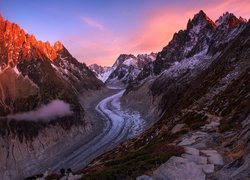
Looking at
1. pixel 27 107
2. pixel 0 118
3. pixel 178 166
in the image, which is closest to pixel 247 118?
pixel 178 166

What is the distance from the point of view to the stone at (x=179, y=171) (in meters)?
22.9

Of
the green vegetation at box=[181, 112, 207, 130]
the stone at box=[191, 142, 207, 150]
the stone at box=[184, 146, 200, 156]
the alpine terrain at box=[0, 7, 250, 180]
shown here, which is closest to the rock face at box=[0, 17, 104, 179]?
the alpine terrain at box=[0, 7, 250, 180]

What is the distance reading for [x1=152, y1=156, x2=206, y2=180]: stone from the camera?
22.9m

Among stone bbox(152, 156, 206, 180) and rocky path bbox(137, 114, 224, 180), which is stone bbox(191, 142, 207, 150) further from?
stone bbox(152, 156, 206, 180)

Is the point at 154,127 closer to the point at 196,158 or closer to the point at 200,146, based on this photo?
the point at 200,146

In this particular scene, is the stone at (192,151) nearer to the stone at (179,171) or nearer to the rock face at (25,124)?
the stone at (179,171)

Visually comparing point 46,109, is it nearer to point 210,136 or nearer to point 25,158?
point 25,158

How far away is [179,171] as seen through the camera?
23.6 meters

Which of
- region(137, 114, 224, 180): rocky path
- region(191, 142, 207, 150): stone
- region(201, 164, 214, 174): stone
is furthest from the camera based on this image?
region(191, 142, 207, 150): stone

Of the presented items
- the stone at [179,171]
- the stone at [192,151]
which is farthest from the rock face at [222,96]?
the stone at [192,151]

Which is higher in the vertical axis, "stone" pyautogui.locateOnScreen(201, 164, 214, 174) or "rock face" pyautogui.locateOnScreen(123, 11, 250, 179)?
"rock face" pyautogui.locateOnScreen(123, 11, 250, 179)

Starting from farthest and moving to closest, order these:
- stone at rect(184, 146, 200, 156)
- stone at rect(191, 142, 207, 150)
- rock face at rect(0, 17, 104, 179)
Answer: rock face at rect(0, 17, 104, 179), stone at rect(191, 142, 207, 150), stone at rect(184, 146, 200, 156)

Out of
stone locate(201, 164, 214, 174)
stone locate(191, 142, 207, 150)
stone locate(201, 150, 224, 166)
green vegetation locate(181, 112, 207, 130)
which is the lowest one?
stone locate(201, 164, 214, 174)

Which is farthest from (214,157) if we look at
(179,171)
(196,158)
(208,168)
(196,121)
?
(196,121)
